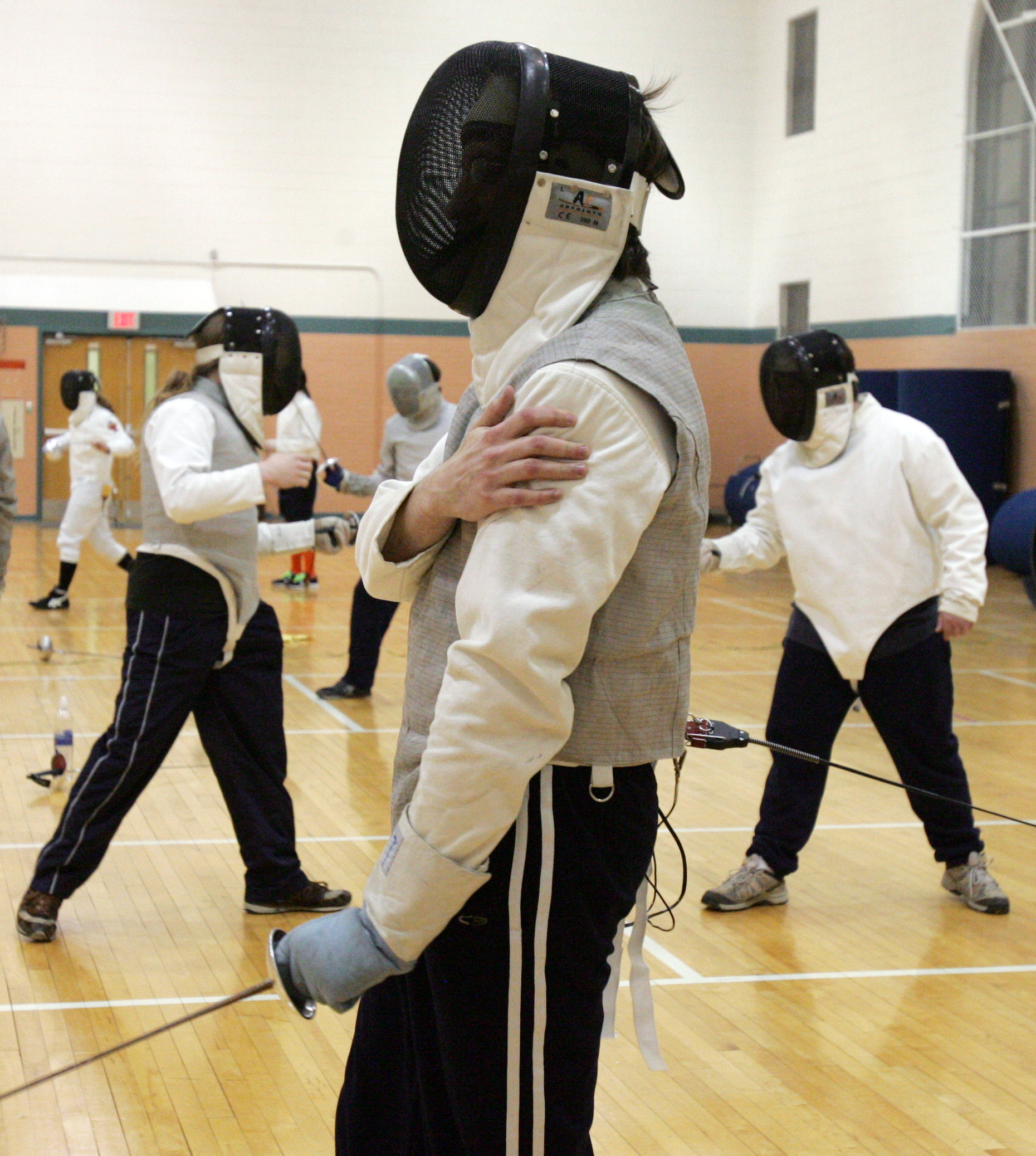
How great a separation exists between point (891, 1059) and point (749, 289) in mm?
13939

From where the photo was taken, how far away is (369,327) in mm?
15016

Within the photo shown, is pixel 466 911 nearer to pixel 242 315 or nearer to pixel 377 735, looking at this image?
pixel 242 315

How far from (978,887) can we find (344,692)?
3524 millimetres

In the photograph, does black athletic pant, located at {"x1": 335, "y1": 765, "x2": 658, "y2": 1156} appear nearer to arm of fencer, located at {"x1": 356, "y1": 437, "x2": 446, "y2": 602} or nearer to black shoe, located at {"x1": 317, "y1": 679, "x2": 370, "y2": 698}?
arm of fencer, located at {"x1": 356, "y1": 437, "x2": 446, "y2": 602}

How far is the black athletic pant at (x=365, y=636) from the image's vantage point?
646 centimetres

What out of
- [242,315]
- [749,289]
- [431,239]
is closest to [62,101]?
[749,289]

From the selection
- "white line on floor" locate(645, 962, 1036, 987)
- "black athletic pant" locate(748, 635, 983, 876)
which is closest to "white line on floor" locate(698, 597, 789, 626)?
"black athletic pant" locate(748, 635, 983, 876)

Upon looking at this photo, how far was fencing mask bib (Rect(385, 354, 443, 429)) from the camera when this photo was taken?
21.6 feet

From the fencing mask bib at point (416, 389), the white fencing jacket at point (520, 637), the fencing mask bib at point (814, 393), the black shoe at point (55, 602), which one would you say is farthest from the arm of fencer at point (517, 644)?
the black shoe at point (55, 602)

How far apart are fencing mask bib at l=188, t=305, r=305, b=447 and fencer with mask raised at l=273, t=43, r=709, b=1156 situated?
6.62 feet

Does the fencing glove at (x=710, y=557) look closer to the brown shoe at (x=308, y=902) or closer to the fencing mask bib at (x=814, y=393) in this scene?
the fencing mask bib at (x=814, y=393)

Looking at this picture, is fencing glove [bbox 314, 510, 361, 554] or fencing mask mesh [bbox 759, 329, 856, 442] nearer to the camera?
fencing glove [bbox 314, 510, 361, 554]

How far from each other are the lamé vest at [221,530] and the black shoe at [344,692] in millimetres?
3078

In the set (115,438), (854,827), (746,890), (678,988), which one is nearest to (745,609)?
(115,438)
